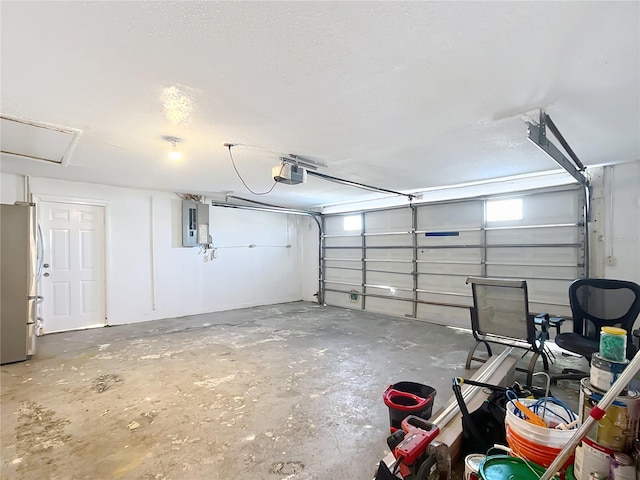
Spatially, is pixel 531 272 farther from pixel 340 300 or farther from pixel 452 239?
pixel 340 300

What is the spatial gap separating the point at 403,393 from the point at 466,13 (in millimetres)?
2217

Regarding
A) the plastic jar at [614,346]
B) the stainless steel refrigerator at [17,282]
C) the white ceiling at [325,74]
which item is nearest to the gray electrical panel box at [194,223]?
the stainless steel refrigerator at [17,282]

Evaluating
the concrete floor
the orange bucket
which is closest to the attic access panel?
the concrete floor

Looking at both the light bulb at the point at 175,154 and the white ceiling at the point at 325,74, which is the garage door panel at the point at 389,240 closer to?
the white ceiling at the point at 325,74

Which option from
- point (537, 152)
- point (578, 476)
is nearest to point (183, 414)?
point (578, 476)

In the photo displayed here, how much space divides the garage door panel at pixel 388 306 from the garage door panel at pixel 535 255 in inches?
69.3

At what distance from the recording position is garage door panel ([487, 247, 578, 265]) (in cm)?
422

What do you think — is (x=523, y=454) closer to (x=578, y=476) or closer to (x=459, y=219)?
(x=578, y=476)

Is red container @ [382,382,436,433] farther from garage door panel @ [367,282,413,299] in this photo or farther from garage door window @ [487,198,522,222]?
garage door panel @ [367,282,413,299]

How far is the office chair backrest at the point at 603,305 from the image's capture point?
2837 mm

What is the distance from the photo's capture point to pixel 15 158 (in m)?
3.52

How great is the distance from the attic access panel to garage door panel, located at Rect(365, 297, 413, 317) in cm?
542

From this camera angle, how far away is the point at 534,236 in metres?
4.52

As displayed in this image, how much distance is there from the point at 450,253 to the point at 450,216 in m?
0.64
